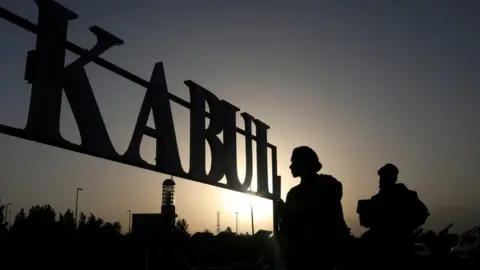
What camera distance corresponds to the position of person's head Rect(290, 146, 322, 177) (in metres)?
3.15

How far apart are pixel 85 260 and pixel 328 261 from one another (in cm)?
2560

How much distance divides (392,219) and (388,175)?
40 cm

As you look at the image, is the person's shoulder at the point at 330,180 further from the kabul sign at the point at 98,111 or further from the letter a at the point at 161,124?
the letter a at the point at 161,124

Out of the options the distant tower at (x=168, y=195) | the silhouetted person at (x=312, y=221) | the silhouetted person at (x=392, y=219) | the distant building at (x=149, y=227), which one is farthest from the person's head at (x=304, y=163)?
the distant tower at (x=168, y=195)

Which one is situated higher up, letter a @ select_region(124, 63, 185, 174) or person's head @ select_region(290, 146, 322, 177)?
letter a @ select_region(124, 63, 185, 174)

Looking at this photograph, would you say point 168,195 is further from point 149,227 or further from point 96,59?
point 96,59

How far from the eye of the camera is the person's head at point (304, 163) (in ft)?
10.3

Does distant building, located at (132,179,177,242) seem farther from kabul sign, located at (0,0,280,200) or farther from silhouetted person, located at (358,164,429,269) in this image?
silhouetted person, located at (358,164,429,269)

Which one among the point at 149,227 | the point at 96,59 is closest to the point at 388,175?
the point at 149,227

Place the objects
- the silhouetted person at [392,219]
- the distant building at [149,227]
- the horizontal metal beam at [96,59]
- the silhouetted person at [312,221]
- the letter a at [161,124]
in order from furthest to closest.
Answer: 1. the letter a at [161,124]
2. the distant building at [149,227]
3. the horizontal metal beam at [96,59]
4. the silhouetted person at [392,219]
5. the silhouetted person at [312,221]

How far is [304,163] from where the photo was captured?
3.15 meters

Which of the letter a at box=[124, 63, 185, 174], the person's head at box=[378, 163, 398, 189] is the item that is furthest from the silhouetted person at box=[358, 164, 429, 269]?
the letter a at box=[124, 63, 185, 174]

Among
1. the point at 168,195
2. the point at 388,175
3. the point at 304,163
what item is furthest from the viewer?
the point at 168,195

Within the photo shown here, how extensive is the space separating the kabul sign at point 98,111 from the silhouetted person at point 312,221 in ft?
13.1
